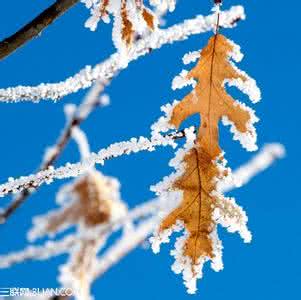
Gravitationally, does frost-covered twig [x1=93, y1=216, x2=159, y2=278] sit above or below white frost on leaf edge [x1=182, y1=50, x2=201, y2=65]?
above

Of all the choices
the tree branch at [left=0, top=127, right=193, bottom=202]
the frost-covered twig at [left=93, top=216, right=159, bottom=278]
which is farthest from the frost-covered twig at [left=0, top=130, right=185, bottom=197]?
the frost-covered twig at [left=93, top=216, right=159, bottom=278]

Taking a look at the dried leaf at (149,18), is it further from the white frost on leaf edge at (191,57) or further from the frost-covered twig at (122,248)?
the frost-covered twig at (122,248)

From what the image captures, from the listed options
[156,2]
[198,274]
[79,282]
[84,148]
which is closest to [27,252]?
[79,282]

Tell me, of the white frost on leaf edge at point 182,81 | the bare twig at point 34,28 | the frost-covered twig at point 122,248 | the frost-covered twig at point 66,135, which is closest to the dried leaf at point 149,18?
the white frost on leaf edge at point 182,81

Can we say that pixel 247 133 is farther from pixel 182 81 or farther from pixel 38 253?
pixel 38 253

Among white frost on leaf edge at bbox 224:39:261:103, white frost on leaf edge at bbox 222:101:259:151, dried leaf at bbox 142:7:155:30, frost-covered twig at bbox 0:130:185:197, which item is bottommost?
frost-covered twig at bbox 0:130:185:197

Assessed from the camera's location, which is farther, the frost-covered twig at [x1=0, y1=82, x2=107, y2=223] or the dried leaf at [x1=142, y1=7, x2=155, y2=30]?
the frost-covered twig at [x1=0, y1=82, x2=107, y2=223]

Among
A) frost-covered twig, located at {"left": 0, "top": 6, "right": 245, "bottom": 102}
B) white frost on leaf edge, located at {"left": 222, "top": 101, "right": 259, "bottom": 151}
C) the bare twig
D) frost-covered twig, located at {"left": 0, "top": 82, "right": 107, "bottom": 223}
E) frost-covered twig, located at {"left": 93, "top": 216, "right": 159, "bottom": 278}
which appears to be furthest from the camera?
frost-covered twig, located at {"left": 93, "top": 216, "right": 159, "bottom": 278}

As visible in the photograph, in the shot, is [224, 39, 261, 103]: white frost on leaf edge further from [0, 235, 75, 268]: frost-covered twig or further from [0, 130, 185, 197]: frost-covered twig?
[0, 235, 75, 268]: frost-covered twig
